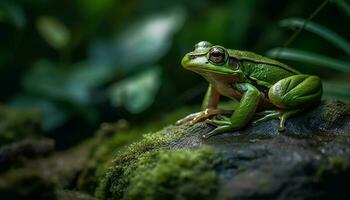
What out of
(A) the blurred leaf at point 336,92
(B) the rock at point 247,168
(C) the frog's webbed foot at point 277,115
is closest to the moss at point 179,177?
(B) the rock at point 247,168

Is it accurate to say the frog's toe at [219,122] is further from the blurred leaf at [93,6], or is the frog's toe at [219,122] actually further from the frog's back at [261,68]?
the blurred leaf at [93,6]

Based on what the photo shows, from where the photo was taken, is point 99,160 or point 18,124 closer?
point 99,160

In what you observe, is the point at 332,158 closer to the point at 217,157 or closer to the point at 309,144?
the point at 309,144

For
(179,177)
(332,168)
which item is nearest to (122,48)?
(179,177)

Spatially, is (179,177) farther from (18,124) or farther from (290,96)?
(18,124)

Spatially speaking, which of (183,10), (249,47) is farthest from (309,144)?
(183,10)

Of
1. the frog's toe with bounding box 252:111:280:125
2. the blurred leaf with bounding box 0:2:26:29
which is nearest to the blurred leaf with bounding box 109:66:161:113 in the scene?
the blurred leaf with bounding box 0:2:26:29
